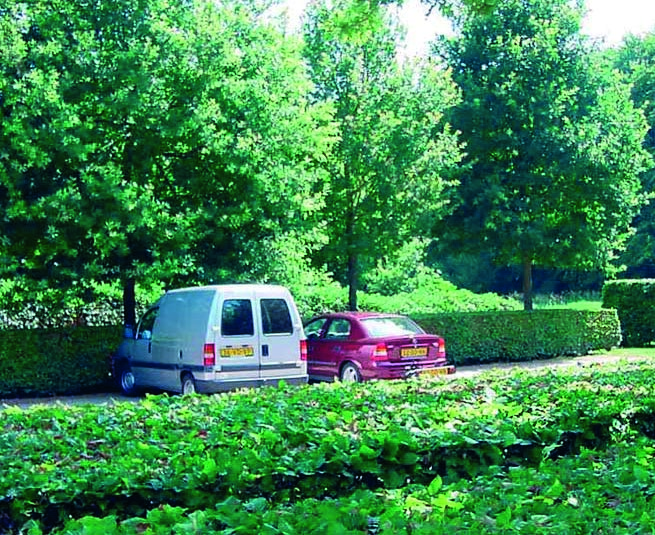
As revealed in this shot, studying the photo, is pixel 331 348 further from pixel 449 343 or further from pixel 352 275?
pixel 449 343

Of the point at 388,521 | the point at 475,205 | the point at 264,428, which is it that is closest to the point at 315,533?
the point at 388,521

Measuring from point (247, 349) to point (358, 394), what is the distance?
8359 mm

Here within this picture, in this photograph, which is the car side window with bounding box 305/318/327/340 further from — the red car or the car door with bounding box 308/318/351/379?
the car door with bounding box 308/318/351/379

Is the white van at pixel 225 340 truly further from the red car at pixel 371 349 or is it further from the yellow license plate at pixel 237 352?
the red car at pixel 371 349

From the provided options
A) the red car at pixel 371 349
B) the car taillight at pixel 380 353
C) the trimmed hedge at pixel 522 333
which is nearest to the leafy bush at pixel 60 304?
the red car at pixel 371 349

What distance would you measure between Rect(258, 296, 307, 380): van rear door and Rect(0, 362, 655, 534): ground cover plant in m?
7.88

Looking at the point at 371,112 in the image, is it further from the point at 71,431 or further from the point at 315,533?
the point at 315,533

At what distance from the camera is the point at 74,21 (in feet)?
57.0

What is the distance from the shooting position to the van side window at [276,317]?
53.8 ft

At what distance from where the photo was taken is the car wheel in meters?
17.9

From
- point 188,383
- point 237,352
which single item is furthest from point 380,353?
point 188,383

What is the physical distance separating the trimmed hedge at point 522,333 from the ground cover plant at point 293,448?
→ 14.9 meters

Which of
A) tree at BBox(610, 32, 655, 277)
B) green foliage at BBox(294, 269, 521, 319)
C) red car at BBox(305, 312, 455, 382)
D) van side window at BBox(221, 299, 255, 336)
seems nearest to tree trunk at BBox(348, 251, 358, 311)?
green foliage at BBox(294, 269, 521, 319)

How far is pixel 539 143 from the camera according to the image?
25.8 metres
